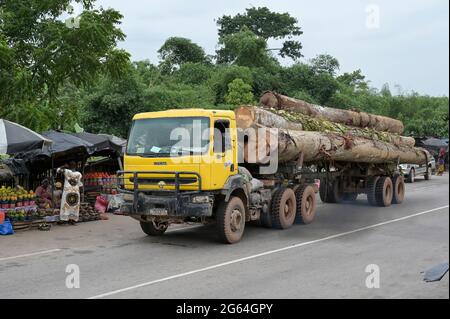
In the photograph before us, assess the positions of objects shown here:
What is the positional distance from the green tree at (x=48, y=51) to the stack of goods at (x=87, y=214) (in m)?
3.21

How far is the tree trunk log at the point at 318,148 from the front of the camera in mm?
11195

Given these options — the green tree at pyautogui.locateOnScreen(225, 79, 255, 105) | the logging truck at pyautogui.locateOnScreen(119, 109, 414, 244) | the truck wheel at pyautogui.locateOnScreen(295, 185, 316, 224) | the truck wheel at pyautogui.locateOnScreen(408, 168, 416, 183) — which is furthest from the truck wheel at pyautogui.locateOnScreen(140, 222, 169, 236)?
the truck wheel at pyautogui.locateOnScreen(408, 168, 416, 183)

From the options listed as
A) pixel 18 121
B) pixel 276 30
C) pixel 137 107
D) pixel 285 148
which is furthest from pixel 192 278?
pixel 276 30

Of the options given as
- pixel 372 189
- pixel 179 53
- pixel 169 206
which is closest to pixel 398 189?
pixel 372 189

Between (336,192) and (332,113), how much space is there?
307 cm

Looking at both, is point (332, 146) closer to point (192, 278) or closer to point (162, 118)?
point (162, 118)

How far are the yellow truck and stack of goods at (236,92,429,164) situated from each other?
3.15 ft

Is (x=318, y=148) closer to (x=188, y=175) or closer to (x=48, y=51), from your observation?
(x=188, y=175)

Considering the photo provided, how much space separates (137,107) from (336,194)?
9.56 m

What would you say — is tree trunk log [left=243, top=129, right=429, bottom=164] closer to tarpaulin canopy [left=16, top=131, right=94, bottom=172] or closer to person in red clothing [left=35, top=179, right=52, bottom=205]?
tarpaulin canopy [left=16, top=131, right=94, bottom=172]

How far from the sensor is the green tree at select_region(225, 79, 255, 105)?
90.9ft

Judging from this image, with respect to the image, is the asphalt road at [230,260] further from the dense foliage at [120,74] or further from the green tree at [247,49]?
the green tree at [247,49]

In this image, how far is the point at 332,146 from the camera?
1344cm

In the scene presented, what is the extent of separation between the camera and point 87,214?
1373 centimetres
